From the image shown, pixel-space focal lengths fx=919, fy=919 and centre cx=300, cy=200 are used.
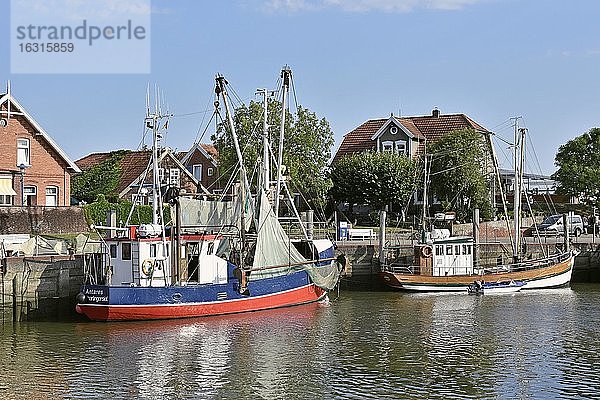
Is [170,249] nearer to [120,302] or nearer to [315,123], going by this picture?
[120,302]

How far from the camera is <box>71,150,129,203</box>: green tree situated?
71438mm

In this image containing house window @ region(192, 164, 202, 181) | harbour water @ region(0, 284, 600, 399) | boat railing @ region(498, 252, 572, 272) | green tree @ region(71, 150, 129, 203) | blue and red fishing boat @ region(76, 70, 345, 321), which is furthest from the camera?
house window @ region(192, 164, 202, 181)

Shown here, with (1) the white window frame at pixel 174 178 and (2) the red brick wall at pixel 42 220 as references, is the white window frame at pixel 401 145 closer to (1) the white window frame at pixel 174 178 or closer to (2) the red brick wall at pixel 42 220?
(2) the red brick wall at pixel 42 220

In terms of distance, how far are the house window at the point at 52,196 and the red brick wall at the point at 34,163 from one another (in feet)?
0.63

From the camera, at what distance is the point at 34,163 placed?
50.5 meters

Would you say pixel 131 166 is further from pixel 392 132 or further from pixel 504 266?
pixel 504 266

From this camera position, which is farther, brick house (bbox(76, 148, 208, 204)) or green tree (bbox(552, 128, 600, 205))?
green tree (bbox(552, 128, 600, 205))

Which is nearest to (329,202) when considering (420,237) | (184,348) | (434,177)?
(434,177)

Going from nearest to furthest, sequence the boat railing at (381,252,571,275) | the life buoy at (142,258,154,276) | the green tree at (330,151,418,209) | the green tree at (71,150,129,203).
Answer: the life buoy at (142,258,154,276), the boat railing at (381,252,571,275), the green tree at (330,151,418,209), the green tree at (71,150,129,203)

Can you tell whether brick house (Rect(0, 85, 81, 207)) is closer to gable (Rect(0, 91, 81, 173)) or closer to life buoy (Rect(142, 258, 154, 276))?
gable (Rect(0, 91, 81, 173))

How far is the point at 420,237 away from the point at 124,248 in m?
16.3

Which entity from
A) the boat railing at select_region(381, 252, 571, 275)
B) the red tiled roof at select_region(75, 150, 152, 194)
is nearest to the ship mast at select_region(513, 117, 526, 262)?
the boat railing at select_region(381, 252, 571, 275)

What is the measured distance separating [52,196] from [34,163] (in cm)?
228

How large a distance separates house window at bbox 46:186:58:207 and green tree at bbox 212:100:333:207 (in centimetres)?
992
